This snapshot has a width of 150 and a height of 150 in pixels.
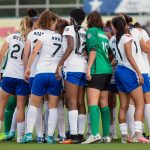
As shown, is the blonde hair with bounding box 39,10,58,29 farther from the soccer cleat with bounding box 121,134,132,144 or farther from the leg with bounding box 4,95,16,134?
the soccer cleat with bounding box 121,134,132,144

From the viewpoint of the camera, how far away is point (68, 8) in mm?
39625

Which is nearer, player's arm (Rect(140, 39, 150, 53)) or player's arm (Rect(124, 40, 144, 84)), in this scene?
player's arm (Rect(124, 40, 144, 84))

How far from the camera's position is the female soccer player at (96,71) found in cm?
1244

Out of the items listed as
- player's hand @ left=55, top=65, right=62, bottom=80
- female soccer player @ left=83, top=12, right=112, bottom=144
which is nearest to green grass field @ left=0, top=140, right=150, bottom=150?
female soccer player @ left=83, top=12, right=112, bottom=144

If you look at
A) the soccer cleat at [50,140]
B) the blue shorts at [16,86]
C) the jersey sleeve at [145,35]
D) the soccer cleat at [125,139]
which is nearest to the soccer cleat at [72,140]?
the soccer cleat at [50,140]

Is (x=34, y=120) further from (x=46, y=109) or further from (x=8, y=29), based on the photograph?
(x=8, y=29)

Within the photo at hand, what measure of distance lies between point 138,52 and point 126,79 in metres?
0.48

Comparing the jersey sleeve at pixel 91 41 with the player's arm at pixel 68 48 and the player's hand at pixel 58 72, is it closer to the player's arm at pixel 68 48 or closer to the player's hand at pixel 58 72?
the player's arm at pixel 68 48

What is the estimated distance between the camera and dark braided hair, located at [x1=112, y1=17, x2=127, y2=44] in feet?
40.7

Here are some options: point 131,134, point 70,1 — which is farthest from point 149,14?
point 131,134

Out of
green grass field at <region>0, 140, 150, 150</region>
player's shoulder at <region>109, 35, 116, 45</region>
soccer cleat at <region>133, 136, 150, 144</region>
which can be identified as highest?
player's shoulder at <region>109, 35, 116, 45</region>

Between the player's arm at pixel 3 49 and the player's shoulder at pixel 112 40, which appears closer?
the player's shoulder at pixel 112 40

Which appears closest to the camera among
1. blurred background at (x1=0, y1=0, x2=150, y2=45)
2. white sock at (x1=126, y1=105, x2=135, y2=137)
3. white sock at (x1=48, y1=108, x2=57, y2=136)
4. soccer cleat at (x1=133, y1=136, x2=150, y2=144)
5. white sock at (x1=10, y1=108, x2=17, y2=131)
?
soccer cleat at (x1=133, y1=136, x2=150, y2=144)

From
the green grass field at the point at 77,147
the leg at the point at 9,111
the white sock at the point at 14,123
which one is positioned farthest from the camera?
the leg at the point at 9,111
